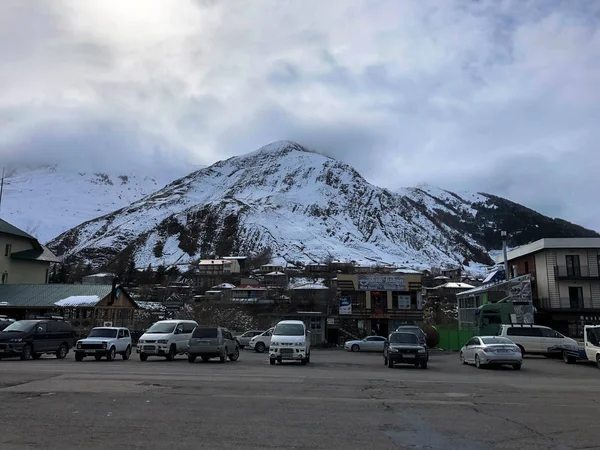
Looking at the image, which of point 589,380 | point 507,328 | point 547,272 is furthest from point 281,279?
point 589,380

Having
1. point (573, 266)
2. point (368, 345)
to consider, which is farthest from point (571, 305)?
point (368, 345)

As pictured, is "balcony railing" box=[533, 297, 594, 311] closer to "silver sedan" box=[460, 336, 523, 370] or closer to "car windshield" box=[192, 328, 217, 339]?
"silver sedan" box=[460, 336, 523, 370]

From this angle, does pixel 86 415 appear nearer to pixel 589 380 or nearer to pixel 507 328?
pixel 589 380

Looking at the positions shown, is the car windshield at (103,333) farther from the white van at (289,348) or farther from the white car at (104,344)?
the white van at (289,348)

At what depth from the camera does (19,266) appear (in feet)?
226

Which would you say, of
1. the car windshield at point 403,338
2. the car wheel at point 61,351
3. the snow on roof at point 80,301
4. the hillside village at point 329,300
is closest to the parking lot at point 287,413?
the car windshield at point 403,338

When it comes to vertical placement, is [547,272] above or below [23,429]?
above

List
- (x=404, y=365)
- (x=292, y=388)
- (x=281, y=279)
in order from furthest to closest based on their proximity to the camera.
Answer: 1. (x=281, y=279)
2. (x=404, y=365)
3. (x=292, y=388)

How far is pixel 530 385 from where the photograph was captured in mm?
15742

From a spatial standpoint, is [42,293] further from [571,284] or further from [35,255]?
[571,284]

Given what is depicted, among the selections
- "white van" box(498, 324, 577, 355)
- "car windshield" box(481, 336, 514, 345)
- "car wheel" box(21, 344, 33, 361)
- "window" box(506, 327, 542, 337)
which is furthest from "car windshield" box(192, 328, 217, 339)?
"window" box(506, 327, 542, 337)

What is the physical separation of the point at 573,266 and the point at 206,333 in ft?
142

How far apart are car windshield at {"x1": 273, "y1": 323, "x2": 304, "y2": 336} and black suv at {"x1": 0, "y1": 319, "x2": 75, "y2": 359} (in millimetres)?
11070

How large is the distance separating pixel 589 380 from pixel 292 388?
1114 centimetres
